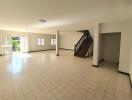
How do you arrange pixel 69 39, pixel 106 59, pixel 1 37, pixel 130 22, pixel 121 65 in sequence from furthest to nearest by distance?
1. pixel 69 39
2. pixel 1 37
3. pixel 106 59
4. pixel 121 65
5. pixel 130 22

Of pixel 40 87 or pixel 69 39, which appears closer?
pixel 40 87

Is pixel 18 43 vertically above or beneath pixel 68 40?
beneath

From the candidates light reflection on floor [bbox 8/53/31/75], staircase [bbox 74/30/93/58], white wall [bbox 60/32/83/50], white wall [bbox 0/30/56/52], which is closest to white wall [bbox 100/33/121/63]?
staircase [bbox 74/30/93/58]

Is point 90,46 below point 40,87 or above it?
above

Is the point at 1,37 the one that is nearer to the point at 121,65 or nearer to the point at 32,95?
the point at 32,95

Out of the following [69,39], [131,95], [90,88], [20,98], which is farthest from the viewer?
[69,39]

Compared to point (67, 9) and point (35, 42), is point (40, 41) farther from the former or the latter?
point (67, 9)

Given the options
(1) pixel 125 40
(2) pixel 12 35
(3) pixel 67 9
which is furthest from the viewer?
(2) pixel 12 35

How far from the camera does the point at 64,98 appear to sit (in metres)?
2.36

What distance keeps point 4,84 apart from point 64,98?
82.3 inches

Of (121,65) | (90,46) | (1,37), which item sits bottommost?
(121,65)

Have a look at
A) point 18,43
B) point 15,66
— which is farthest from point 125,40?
point 18,43

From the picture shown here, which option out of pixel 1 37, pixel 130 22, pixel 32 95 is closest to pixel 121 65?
pixel 130 22

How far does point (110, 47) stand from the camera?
6547mm
